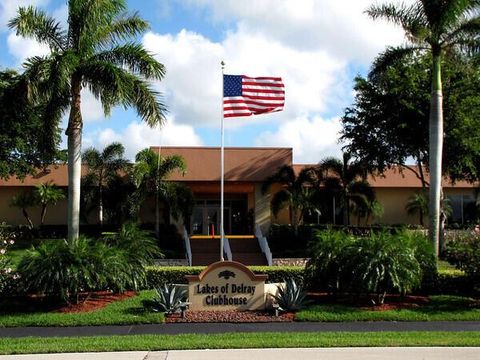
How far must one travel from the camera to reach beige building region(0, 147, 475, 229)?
3628 cm

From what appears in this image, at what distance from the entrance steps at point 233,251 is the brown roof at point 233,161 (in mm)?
4378

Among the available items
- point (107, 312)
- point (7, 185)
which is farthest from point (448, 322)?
point (7, 185)

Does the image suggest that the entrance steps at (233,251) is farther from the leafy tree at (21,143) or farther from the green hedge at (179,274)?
the green hedge at (179,274)

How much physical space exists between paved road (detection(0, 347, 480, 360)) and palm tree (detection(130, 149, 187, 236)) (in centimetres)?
2191

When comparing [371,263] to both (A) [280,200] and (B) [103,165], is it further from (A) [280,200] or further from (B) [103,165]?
(B) [103,165]

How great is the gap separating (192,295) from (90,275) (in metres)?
2.34

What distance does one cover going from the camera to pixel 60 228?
35875mm

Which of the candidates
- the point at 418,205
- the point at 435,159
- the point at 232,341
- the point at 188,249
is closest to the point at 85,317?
the point at 232,341

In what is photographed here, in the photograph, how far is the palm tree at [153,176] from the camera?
30.9 meters

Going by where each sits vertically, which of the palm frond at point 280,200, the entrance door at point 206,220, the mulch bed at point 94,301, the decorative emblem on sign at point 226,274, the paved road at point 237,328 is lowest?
the paved road at point 237,328

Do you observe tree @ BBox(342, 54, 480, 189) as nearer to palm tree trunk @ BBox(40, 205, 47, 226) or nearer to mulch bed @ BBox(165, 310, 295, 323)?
mulch bed @ BBox(165, 310, 295, 323)

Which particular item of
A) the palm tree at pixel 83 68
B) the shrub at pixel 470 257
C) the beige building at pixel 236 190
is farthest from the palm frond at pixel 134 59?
the beige building at pixel 236 190

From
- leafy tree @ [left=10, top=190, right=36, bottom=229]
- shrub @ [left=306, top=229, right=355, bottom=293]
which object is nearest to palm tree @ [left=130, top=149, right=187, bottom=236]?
leafy tree @ [left=10, top=190, right=36, bottom=229]

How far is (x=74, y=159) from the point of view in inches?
773
